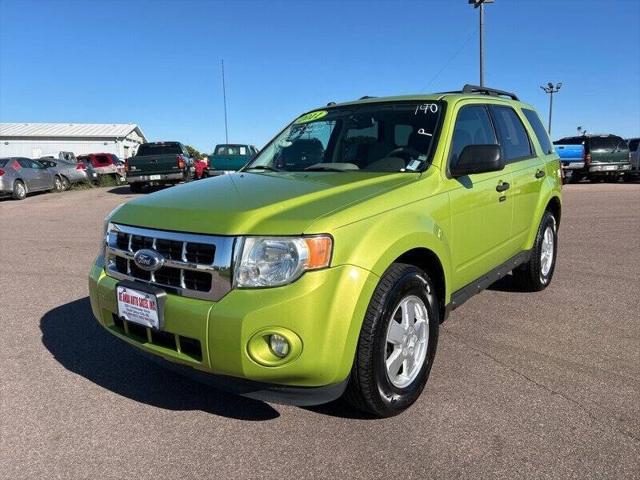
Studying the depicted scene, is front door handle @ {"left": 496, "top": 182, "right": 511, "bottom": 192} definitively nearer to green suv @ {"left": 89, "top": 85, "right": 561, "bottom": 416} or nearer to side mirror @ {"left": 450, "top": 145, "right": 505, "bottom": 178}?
green suv @ {"left": 89, "top": 85, "right": 561, "bottom": 416}

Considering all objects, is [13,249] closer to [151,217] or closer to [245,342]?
[151,217]

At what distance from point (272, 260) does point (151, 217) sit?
84cm

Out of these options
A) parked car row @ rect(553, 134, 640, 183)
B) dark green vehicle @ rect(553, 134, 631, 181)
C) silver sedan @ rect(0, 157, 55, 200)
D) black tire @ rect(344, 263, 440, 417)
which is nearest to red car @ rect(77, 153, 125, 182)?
silver sedan @ rect(0, 157, 55, 200)

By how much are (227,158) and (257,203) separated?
17.8 m

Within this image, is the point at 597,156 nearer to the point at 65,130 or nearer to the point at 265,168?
the point at 265,168

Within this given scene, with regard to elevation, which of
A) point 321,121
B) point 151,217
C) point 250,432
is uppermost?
point 321,121

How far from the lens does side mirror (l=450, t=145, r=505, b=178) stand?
3455 millimetres

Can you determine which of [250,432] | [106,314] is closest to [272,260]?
[250,432]

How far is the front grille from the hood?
53mm

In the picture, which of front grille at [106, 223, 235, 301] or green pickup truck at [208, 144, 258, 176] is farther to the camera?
green pickup truck at [208, 144, 258, 176]

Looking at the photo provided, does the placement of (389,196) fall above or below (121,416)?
above

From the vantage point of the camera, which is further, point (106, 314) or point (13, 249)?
point (13, 249)

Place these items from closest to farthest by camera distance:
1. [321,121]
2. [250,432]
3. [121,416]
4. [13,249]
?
1. [250,432]
2. [121,416]
3. [321,121]
4. [13,249]

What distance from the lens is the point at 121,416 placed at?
10.2 feet
